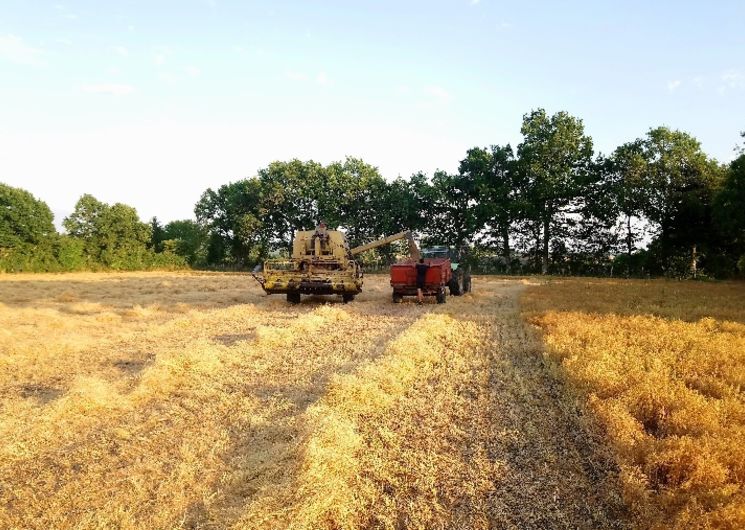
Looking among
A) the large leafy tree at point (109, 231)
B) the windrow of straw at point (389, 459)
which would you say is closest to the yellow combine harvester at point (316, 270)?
the windrow of straw at point (389, 459)

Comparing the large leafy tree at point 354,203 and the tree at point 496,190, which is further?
the large leafy tree at point 354,203

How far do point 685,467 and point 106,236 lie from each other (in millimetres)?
57497

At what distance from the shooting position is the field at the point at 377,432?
3.51 metres

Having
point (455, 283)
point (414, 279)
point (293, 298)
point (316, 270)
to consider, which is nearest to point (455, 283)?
point (455, 283)

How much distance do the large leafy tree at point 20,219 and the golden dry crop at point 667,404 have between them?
51.8 meters

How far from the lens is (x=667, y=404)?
5410 mm

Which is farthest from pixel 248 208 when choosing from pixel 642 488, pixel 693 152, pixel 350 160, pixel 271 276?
pixel 642 488

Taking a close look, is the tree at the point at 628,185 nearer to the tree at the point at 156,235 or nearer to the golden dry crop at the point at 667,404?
the golden dry crop at the point at 667,404

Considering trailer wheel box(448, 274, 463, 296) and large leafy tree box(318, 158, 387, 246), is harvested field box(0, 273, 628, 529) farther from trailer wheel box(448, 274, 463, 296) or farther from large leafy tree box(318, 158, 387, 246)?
large leafy tree box(318, 158, 387, 246)

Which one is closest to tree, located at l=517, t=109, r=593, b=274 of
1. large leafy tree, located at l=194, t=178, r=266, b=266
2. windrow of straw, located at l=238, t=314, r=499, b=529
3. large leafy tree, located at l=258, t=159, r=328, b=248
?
large leafy tree, located at l=258, t=159, r=328, b=248

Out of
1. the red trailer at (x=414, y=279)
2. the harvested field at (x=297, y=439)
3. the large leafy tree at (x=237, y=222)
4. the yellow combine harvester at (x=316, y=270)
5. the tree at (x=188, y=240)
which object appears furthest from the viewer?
the tree at (x=188, y=240)

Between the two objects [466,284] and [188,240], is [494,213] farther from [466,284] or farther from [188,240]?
→ [188,240]

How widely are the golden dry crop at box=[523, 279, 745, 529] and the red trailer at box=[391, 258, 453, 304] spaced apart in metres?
5.48

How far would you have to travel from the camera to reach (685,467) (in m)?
4.00
